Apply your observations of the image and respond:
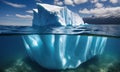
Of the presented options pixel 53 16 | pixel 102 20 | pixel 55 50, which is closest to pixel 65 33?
pixel 55 50

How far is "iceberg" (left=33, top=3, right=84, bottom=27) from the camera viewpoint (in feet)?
24.7

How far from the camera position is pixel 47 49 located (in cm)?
1012

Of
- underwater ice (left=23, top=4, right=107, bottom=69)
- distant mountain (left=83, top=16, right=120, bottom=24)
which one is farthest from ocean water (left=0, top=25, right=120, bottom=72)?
underwater ice (left=23, top=4, right=107, bottom=69)

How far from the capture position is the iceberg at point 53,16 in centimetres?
754

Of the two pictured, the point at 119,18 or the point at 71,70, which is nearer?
the point at 119,18

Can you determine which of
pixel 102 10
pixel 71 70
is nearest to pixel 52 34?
pixel 71 70

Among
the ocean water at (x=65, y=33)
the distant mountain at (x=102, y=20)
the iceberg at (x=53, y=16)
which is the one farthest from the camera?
the ocean water at (x=65, y=33)

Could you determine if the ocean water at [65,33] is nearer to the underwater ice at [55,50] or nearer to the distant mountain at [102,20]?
the distant mountain at [102,20]

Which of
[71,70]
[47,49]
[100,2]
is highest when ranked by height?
[100,2]

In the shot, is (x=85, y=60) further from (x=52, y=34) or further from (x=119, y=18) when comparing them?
(x=119, y=18)

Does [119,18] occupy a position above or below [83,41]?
above

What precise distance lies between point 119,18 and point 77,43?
12.4 feet

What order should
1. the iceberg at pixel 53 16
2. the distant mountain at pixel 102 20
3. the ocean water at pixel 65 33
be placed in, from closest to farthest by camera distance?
the iceberg at pixel 53 16, the distant mountain at pixel 102 20, the ocean water at pixel 65 33

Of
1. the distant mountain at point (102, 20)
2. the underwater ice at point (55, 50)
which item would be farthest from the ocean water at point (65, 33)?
the underwater ice at point (55, 50)
